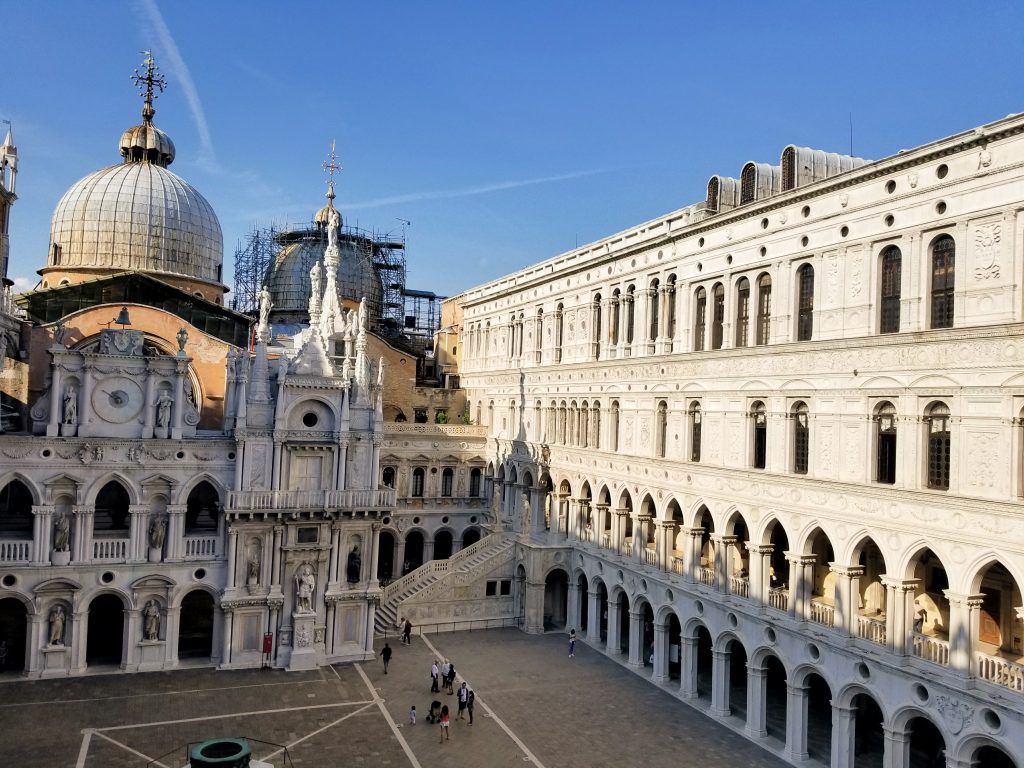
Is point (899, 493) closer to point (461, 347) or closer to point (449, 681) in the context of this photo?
point (449, 681)

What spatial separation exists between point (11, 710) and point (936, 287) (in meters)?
30.5

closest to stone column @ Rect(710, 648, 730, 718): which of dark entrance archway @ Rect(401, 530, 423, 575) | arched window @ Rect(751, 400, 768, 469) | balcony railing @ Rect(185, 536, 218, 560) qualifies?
arched window @ Rect(751, 400, 768, 469)

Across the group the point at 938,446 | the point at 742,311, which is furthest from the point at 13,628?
the point at 938,446

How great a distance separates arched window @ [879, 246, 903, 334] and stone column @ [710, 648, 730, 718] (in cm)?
1238

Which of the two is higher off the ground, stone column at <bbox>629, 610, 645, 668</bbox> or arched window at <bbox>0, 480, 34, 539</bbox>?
arched window at <bbox>0, 480, 34, 539</bbox>

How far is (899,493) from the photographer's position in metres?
22.9

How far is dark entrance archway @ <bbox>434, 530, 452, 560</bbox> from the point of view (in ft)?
166

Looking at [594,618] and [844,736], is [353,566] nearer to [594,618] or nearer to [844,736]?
[594,618]

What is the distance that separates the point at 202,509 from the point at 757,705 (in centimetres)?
2334

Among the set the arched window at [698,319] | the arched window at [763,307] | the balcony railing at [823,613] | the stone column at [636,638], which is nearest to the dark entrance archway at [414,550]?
the stone column at [636,638]

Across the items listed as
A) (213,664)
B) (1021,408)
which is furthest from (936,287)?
(213,664)

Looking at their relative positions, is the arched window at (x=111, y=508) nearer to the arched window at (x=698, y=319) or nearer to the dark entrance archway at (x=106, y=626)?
the dark entrance archway at (x=106, y=626)

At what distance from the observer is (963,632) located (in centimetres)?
2094

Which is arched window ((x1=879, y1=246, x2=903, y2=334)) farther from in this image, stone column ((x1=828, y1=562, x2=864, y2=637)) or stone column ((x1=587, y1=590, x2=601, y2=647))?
stone column ((x1=587, y1=590, x2=601, y2=647))
